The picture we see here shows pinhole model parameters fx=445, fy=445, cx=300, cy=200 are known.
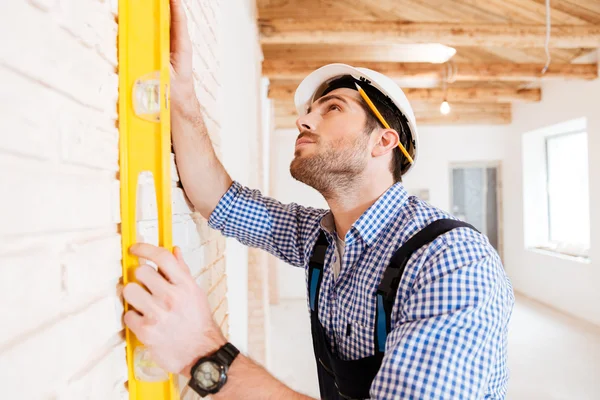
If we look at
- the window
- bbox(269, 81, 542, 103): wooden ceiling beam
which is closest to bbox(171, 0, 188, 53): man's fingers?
bbox(269, 81, 542, 103): wooden ceiling beam

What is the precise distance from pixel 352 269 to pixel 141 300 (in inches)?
30.2

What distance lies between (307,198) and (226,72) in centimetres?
597

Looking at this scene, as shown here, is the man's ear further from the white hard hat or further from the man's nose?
the man's nose

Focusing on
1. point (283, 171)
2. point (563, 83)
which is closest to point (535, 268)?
point (563, 83)

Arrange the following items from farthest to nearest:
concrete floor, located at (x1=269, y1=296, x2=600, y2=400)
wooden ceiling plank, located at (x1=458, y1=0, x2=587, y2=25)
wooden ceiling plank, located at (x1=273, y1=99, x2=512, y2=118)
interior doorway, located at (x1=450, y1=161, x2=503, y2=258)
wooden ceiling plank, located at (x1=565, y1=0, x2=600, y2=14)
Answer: interior doorway, located at (x1=450, y1=161, x2=503, y2=258) < wooden ceiling plank, located at (x1=273, y1=99, x2=512, y2=118) < wooden ceiling plank, located at (x1=458, y1=0, x2=587, y2=25) < wooden ceiling plank, located at (x1=565, y1=0, x2=600, y2=14) < concrete floor, located at (x1=269, y1=296, x2=600, y2=400)

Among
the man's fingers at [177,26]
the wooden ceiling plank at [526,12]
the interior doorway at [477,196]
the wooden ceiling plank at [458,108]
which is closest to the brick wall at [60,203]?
the man's fingers at [177,26]

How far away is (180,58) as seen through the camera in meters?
1.19

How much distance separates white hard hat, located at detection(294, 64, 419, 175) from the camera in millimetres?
1657

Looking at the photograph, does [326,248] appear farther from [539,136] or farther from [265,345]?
[539,136]

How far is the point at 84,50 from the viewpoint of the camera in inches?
28.4

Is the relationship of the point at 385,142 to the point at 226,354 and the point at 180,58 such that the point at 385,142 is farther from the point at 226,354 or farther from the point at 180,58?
the point at 226,354

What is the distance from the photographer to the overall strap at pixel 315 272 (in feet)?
5.13

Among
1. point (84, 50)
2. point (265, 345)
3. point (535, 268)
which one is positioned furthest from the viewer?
point (535, 268)

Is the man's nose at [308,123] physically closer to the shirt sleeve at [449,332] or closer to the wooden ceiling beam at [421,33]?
the shirt sleeve at [449,332]
